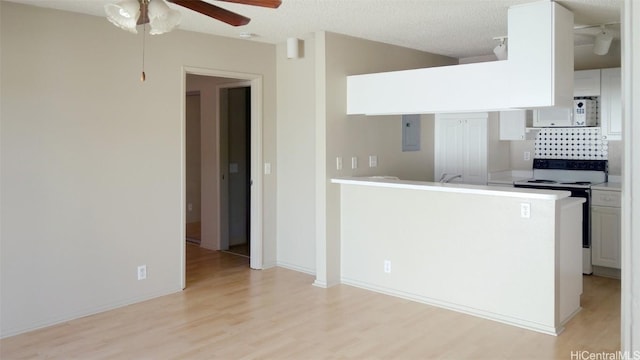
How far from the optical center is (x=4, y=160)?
371cm

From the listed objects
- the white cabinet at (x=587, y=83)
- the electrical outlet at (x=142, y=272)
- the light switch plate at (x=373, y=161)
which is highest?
the white cabinet at (x=587, y=83)

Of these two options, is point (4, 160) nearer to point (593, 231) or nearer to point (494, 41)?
point (494, 41)

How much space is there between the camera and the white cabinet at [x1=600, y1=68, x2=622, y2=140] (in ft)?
17.7

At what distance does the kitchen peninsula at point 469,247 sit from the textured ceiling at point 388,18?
1401 millimetres

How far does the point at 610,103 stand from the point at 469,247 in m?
2.60

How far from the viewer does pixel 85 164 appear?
13.5 feet

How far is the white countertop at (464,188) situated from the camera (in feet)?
12.3

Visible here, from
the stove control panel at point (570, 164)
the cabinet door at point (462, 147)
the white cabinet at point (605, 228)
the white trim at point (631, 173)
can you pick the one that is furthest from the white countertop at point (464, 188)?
the white trim at point (631, 173)

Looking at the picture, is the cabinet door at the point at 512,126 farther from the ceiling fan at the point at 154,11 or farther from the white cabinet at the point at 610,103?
the ceiling fan at the point at 154,11

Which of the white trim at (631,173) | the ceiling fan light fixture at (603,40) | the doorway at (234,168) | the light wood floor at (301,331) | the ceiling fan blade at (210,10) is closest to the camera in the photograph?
the white trim at (631,173)

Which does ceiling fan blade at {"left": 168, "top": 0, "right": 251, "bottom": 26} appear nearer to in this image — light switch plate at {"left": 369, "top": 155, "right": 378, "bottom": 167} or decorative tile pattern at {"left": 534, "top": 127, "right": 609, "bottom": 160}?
light switch plate at {"left": 369, "top": 155, "right": 378, "bottom": 167}

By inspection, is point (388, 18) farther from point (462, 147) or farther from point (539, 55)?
point (462, 147)

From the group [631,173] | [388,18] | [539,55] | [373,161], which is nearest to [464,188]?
[539,55]

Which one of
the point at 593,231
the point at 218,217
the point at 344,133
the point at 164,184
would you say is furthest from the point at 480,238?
the point at 218,217
